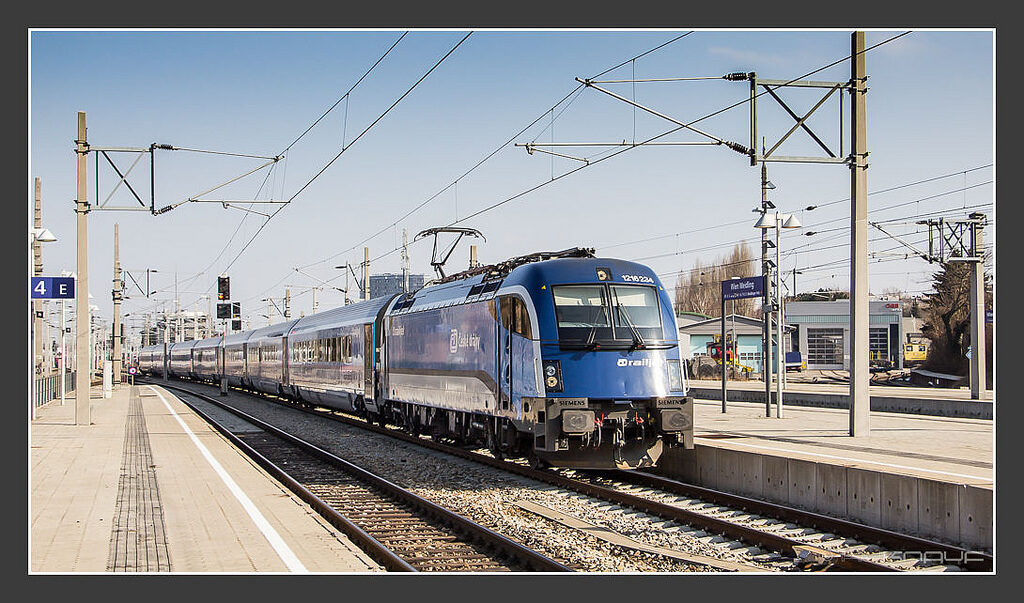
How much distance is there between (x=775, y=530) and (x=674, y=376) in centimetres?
371

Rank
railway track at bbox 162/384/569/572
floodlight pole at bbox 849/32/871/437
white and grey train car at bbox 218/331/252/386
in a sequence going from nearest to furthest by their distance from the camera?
railway track at bbox 162/384/569/572, floodlight pole at bbox 849/32/871/437, white and grey train car at bbox 218/331/252/386

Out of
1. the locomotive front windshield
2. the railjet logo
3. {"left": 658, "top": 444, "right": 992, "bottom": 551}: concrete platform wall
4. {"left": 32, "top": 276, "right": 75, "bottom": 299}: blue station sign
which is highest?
{"left": 32, "top": 276, "right": 75, "bottom": 299}: blue station sign

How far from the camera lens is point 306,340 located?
1490 inches

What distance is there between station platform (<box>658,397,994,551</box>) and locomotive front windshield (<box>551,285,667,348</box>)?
2.42 meters

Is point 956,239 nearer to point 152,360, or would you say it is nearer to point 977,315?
point 977,315

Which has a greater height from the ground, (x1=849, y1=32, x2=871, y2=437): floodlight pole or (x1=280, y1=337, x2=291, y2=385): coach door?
(x1=849, y1=32, x2=871, y2=437): floodlight pole

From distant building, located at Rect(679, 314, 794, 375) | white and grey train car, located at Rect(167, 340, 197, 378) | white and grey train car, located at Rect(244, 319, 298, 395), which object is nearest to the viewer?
white and grey train car, located at Rect(244, 319, 298, 395)

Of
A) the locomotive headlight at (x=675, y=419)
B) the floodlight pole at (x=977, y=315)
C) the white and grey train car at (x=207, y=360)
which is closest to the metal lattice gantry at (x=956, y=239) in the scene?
the floodlight pole at (x=977, y=315)

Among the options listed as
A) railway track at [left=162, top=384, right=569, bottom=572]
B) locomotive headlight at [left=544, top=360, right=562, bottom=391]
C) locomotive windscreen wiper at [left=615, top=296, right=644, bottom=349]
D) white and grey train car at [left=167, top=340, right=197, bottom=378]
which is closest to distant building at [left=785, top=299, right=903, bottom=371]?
white and grey train car at [left=167, top=340, right=197, bottom=378]

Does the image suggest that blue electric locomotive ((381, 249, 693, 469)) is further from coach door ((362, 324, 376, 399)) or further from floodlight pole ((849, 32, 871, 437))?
coach door ((362, 324, 376, 399))

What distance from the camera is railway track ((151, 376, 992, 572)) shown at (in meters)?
10.4

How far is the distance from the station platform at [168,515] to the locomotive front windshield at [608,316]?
467cm

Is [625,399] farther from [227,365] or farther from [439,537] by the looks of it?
[227,365]

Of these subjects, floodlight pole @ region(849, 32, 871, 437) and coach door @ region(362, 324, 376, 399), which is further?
coach door @ region(362, 324, 376, 399)
